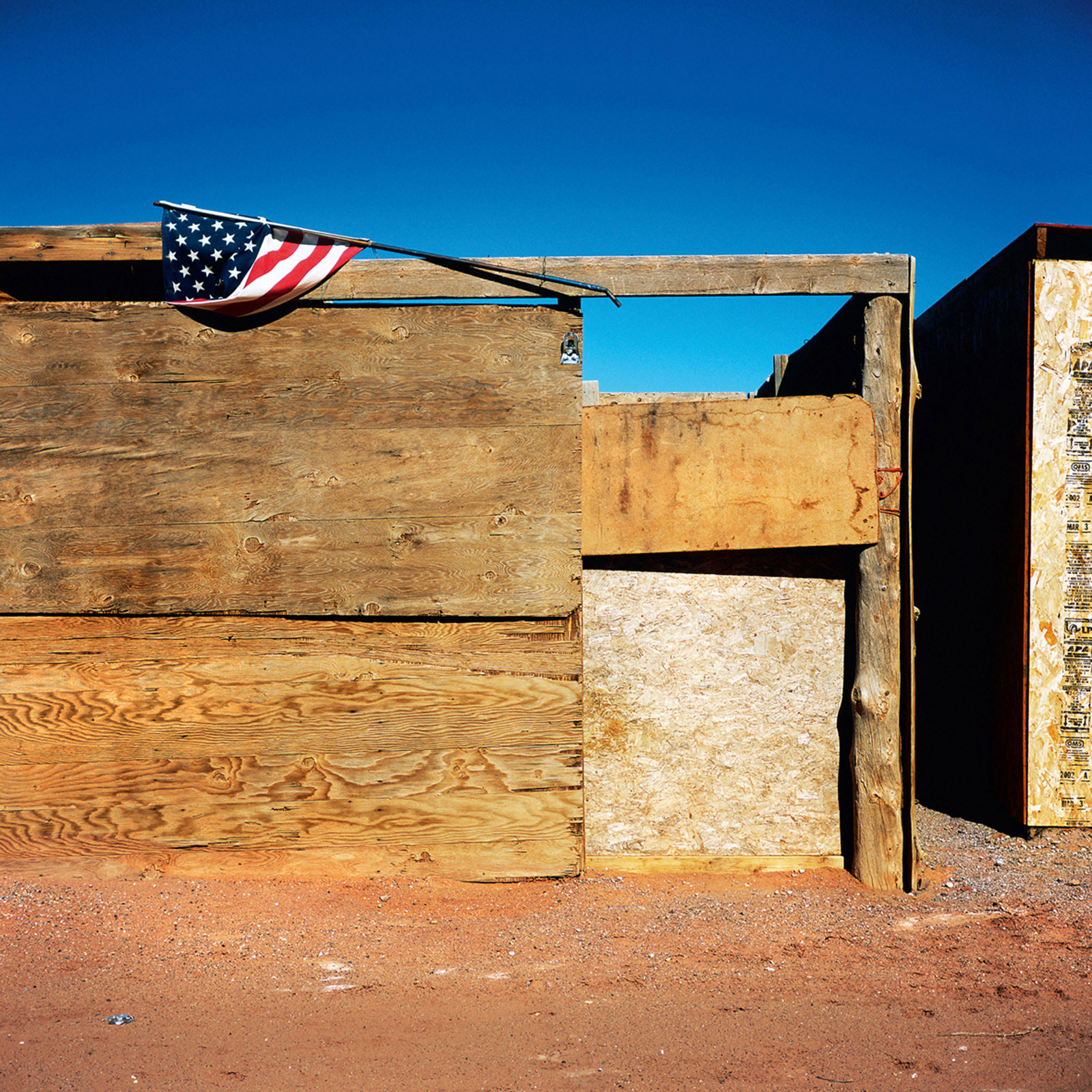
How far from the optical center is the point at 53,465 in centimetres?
429

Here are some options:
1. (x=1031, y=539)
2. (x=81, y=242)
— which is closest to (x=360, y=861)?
(x=81, y=242)

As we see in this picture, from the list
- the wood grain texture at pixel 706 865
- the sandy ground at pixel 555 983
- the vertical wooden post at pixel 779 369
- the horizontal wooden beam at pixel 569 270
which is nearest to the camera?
the sandy ground at pixel 555 983

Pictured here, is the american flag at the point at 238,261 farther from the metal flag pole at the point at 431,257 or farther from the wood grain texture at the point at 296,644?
the wood grain texture at the point at 296,644

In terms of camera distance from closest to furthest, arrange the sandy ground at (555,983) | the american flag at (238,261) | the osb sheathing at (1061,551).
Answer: the sandy ground at (555,983) → the american flag at (238,261) → the osb sheathing at (1061,551)

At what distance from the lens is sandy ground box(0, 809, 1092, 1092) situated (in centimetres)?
262

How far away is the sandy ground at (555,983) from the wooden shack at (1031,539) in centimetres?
62

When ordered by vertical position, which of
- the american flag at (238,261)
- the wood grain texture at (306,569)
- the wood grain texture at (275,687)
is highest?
the american flag at (238,261)

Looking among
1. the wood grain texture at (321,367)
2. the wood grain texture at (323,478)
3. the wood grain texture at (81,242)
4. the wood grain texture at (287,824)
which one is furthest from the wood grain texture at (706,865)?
the wood grain texture at (81,242)

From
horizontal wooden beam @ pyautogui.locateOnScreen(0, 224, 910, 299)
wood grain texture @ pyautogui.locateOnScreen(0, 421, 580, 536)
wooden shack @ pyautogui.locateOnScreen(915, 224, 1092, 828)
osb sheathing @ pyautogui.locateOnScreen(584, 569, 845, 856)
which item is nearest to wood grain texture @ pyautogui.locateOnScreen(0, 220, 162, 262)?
horizontal wooden beam @ pyautogui.locateOnScreen(0, 224, 910, 299)

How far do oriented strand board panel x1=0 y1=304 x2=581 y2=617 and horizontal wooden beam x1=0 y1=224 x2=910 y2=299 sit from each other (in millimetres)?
158

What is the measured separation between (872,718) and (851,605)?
2.05 feet

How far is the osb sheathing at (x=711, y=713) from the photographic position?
4.48 meters

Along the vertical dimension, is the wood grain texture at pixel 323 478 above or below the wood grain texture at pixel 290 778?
above

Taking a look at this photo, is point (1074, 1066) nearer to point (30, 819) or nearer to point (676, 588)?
point (676, 588)
